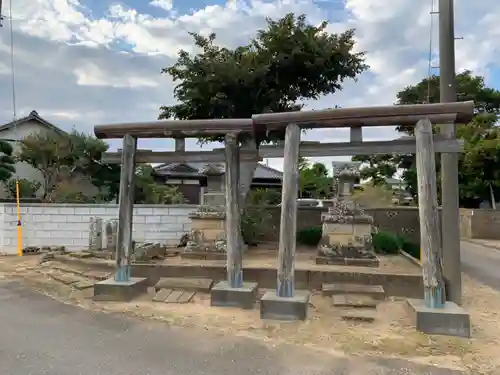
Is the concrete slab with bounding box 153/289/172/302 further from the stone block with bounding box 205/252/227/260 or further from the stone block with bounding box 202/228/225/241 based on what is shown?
the stone block with bounding box 202/228/225/241

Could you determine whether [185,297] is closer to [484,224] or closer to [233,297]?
[233,297]

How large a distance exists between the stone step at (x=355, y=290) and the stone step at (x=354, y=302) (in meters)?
0.19

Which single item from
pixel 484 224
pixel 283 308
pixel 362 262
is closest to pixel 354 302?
pixel 283 308

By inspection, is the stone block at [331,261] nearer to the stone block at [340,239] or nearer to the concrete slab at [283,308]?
the stone block at [340,239]

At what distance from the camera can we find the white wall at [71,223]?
10469mm

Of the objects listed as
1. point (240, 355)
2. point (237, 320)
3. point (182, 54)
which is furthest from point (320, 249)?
point (182, 54)

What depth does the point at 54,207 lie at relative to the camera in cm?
1056

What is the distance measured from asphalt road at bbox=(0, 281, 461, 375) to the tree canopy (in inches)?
283

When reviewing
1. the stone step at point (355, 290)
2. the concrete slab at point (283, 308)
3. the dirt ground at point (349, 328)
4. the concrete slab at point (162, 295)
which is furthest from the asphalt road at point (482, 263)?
the concrete slab at point (162, 295)

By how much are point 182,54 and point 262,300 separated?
8.00m

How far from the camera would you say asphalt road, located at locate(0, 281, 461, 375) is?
12.6 feet

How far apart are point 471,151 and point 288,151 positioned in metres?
14.2

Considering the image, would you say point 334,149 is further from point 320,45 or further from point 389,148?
point 320,45

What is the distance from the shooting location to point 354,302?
616cm
